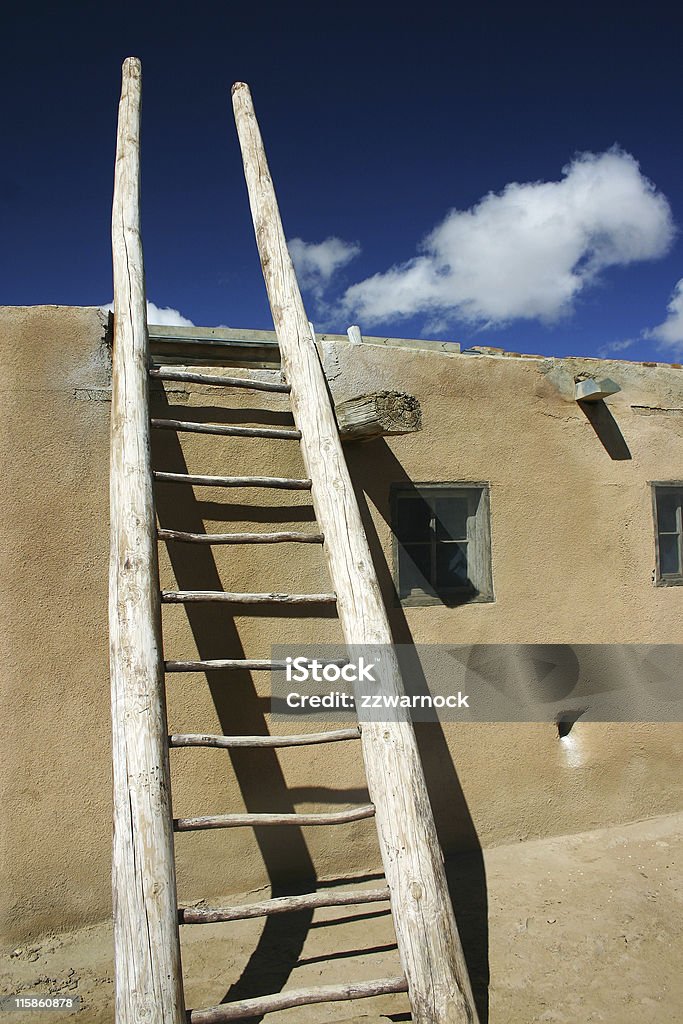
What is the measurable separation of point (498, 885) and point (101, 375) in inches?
125

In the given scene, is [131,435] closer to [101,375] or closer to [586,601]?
[101,375]

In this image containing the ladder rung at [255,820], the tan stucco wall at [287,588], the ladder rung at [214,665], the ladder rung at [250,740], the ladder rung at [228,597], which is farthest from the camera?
the tan stucco wall at [287,588]

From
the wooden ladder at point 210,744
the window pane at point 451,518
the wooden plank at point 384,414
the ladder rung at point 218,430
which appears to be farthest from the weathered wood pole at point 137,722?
the window pane at point 451,518

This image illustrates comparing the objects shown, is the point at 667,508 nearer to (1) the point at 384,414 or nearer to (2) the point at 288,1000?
(1) the point at 384,414

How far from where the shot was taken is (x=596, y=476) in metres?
4.30

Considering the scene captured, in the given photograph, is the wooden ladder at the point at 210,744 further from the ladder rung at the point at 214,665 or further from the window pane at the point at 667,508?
the window pane at the point at 667,508

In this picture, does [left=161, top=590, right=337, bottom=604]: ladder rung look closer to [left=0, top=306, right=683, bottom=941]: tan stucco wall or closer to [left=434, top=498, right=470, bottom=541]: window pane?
[left=0, top=306, right=683, bottom=941]: tan stucco wall

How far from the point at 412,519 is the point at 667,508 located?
5.73 ft

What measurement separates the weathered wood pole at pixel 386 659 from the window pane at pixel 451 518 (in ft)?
3.44

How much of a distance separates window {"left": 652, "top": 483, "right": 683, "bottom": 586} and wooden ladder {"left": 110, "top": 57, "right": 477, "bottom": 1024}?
2.38 m

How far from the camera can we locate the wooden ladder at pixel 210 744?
1968 millimetres

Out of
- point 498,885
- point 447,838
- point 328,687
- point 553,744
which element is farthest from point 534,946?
point 328,687

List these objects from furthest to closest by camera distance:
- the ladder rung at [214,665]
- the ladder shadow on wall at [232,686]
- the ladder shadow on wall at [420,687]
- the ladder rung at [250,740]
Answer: the ladder shadow on wall at [420,687] → the ladder shadow on wall at [232,686] → the ladder rung at [214,665] → the ladder rung at [250,740]

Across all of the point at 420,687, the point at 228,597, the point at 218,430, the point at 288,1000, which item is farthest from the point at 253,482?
the point at 288,1000
